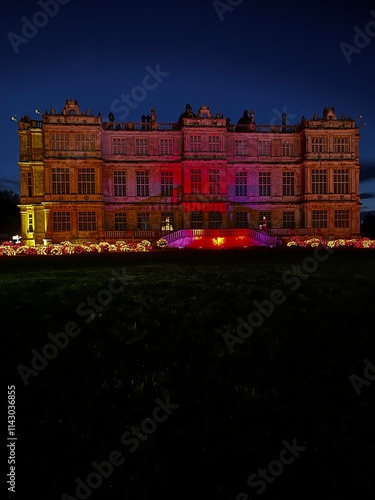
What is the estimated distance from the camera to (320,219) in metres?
40.8

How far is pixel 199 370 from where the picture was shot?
5.96 metres

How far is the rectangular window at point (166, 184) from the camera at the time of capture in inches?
1593

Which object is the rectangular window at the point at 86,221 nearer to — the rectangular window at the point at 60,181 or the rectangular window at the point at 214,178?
the rectangular window at the point at 60,181

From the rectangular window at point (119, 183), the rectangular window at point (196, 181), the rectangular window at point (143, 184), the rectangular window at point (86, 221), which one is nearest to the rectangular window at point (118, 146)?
the rectangular window at point (119, 183)

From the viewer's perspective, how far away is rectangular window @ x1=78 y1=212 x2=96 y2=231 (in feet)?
126

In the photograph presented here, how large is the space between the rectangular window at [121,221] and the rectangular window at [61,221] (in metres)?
5.23

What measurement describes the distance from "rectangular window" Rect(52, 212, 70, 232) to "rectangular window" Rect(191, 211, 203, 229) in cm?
1342

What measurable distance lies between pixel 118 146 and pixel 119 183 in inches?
160

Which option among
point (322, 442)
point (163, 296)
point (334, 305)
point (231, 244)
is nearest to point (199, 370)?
point (322, 442)

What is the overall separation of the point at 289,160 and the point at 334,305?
35.4m

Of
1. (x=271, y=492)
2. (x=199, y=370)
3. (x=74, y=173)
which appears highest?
(x=74, y=173)

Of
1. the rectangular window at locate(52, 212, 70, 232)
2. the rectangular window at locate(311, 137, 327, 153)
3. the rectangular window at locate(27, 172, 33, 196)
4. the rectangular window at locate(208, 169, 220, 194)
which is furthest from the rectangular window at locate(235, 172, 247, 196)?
the rectangular window at locate(27, 172, 33, 196)

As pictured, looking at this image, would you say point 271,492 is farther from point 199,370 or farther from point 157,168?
point 157,168

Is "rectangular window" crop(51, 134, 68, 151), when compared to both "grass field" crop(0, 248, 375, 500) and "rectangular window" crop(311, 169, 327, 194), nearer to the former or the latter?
"rectangular window" crop(311, 169, 327, 194)
